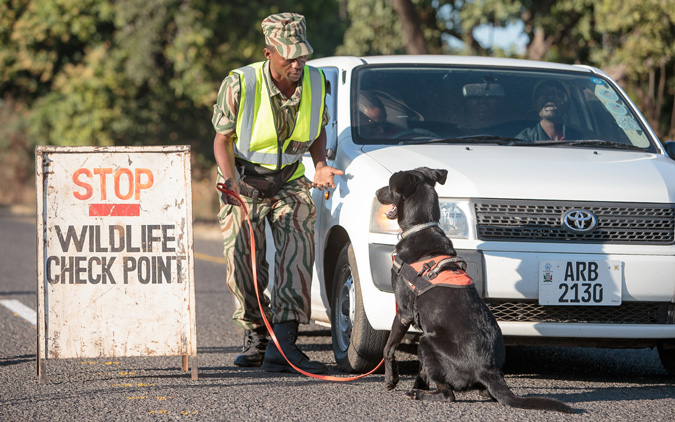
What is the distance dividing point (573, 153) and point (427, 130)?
88 centimetres

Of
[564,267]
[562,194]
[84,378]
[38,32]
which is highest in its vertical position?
[38,32]

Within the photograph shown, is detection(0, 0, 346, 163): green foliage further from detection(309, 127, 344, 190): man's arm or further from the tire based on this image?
the tire

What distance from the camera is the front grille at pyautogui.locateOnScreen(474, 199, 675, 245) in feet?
16.6

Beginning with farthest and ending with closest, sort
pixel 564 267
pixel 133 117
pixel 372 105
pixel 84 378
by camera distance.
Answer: pixel 133 117, pixel 372 105, pixel 84 378, pixel 564 267

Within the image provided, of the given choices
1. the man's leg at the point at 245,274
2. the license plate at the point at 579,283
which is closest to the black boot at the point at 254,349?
the man's leg at the point at 245,274

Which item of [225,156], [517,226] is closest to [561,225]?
[517,226]

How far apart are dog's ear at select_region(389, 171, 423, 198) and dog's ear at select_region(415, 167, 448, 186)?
61mm

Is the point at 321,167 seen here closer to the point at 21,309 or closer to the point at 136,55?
the point at 21,309

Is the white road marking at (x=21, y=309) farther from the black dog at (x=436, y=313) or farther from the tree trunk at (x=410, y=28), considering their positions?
the tree trunk at (x=410, y=28)

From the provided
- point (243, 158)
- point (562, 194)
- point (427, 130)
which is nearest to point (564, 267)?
point (562, 194)

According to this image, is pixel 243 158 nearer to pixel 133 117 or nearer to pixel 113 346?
pixel 113 346

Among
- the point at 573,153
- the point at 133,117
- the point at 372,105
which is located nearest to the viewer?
the point at 573,153

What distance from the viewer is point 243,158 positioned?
227 inches

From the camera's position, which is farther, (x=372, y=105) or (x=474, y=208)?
(x=372, y=105)
